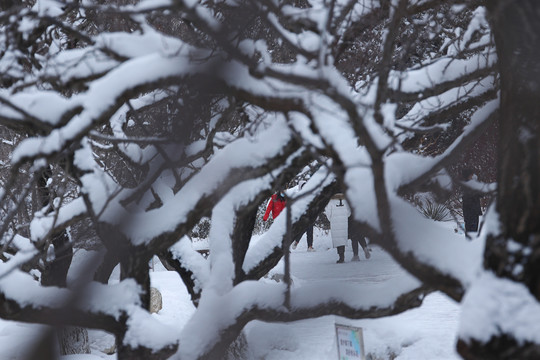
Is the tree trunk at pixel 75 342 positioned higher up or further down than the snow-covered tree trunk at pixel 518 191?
further down

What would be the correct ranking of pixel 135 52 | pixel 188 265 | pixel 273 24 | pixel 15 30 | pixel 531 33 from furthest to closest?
1. pixel 188 265
2. pixel 15 30
3. pixel 135 52
4. pixel 273 24
5. pixel 531 33

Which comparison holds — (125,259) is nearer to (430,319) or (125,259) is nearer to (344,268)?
(430,319)

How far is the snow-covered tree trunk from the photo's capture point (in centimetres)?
247

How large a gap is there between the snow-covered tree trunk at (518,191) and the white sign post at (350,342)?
3.02m

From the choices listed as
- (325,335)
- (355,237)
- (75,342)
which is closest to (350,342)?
(325,335)

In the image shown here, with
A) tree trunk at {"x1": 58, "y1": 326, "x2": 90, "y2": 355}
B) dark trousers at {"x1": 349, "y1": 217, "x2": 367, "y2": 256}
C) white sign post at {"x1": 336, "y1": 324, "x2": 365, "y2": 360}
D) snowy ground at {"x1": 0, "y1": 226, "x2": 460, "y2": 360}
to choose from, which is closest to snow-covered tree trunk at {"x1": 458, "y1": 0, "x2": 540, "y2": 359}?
white sign post at {"x1": 336, "y1": 324, "x2": 365, "y2": 360}

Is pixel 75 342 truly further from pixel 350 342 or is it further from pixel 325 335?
pixel 350 342

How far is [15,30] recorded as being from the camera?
5184 millimetres

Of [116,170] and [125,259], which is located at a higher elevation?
[116,170]

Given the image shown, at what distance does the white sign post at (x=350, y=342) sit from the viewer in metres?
5.60

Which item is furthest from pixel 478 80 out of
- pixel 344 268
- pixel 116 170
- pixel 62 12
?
pixel 344 268

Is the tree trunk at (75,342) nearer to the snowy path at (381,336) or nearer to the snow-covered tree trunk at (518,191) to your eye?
the snowy path at (381,336)

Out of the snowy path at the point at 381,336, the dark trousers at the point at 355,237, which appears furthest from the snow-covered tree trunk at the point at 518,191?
the dark trousers at the point at 355,237

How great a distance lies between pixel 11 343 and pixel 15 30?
3840 millimetres
